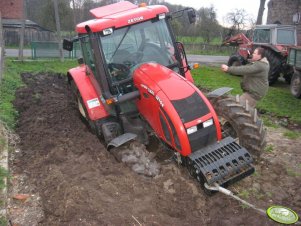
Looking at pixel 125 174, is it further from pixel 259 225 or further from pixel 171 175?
pixel 259 225

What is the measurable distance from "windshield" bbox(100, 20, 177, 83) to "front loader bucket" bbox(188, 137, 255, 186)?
1802 mm

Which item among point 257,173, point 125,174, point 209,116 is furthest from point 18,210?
point 257,173

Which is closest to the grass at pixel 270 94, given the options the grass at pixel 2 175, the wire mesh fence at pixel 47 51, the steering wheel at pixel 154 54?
the steering wheel at pixel 154 54

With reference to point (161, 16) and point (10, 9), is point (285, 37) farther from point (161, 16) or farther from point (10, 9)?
point (10, 9)

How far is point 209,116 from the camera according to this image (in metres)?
4.81

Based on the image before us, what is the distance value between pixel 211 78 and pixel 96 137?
8592mm

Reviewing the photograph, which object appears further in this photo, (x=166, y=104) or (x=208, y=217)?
(x=166, y=104)

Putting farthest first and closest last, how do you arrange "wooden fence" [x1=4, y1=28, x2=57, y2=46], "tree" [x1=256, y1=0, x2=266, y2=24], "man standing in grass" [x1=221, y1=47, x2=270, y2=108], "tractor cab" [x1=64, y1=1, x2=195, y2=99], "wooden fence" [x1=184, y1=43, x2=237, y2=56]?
"wooden fence" [x1=4, y1=28, x2=57, y2=46] < "wooden fence" [x1=184, y1=43, x2=237, y2=56] < "tree" [x1=256, y1=0, x2=266, y2=24] < "man standing in grass" [x1=221, y1=47, x2=270, y2=108] < "tractor cab" [x1=64, y1=1, x2=195, y2=99]

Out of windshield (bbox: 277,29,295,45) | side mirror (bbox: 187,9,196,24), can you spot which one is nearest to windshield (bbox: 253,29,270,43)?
windshield (bbox: 277,29,295,45)

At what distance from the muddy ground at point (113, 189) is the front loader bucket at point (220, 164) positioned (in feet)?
0.80

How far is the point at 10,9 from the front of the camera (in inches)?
1612

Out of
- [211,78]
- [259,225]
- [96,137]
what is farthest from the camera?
[211,78]

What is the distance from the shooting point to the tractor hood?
4.96 meters

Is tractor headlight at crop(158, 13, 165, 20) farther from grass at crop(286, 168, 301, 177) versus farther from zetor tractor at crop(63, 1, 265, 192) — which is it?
grass at crop(286, 168, 301, 177)
